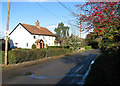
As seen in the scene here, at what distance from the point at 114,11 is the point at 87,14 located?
134 cm

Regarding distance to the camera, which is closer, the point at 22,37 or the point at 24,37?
the point at 24,37

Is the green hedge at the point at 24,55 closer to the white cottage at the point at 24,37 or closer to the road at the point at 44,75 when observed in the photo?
the road at the point at 44,75

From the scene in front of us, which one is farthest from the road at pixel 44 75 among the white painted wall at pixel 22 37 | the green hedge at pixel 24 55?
the white painted wall at pixel 22 37

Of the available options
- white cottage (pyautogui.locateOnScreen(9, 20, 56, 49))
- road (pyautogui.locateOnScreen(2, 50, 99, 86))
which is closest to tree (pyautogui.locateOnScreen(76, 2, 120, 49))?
road (pyautogui.locateOnScreen(2, 50, 99, 86))

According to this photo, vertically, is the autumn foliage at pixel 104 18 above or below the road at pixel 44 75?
above

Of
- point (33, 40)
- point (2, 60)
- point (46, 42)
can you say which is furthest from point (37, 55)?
point (46, 42)

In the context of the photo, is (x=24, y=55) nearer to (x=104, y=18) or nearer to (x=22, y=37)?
(x=104, y=18)

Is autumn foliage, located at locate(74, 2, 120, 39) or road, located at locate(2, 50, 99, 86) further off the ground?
autumn foliage, located at locate(74, 2, 120, 39)

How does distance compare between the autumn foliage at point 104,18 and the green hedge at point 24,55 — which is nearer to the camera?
the autumn foliage at point 104,18

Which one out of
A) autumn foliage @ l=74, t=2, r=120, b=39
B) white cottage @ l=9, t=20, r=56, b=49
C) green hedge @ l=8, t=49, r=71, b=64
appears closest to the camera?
autumn foliage @ l=74, t=2, r=120, b=39

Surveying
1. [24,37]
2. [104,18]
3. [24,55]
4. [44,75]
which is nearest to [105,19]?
[104,18]

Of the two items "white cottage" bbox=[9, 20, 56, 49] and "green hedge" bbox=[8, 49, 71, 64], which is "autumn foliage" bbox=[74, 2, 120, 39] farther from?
"white cottage" bbox=[9, 20, 56, 49]

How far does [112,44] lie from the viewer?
6168 mm

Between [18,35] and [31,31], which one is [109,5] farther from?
[18,35]
